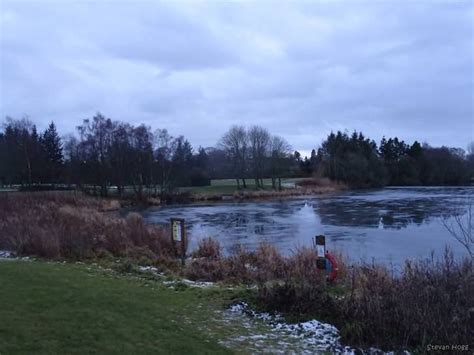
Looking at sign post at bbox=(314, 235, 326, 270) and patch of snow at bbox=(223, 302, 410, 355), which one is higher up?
sign post at bbox=(314, 235, 326, 270)

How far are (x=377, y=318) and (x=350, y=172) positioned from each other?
88.3 meters

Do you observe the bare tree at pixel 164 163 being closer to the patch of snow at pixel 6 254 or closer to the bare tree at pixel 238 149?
the bare tree at pixel 238 149

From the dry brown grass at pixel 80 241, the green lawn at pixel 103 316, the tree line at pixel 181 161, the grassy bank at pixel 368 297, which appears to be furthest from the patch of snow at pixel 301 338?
the tree line at pixel 181 161

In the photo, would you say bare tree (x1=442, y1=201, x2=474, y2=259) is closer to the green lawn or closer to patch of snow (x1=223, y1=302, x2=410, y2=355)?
patch of snow (x1=223, y1=302, x2=410, y2=355)

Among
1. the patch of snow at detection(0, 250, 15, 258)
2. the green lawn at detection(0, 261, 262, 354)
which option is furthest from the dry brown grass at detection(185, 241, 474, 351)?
the patch of snow at detection(0, 250, 15, 258)

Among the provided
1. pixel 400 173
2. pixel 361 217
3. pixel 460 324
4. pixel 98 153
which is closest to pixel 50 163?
pixel 98 153

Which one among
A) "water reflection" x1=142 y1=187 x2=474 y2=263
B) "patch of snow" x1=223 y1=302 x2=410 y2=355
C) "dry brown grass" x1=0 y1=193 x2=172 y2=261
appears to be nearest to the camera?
"patch of snow" x1=223 y1=302 x2=410 y2=355

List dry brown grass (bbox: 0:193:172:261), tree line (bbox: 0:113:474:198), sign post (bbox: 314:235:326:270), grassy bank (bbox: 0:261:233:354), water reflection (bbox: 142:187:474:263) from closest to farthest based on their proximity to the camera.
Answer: grassy bank (bbox: 0:261:233:354) → sign post (bbox: 314:235:326:270) → dry brown grass (bbox: 0:193:172:261) → water reflection (bbox: 142:187:474:263) → tree line (bbox: 0:113:474:198)

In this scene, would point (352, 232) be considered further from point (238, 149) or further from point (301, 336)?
point (238, 149)

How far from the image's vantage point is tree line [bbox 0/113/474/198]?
69.6 metres

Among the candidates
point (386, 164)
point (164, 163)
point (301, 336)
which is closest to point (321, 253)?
point (301, 336)

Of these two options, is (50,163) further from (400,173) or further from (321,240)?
(321,240)

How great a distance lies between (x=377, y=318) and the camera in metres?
6.50

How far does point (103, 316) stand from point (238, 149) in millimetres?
82483
